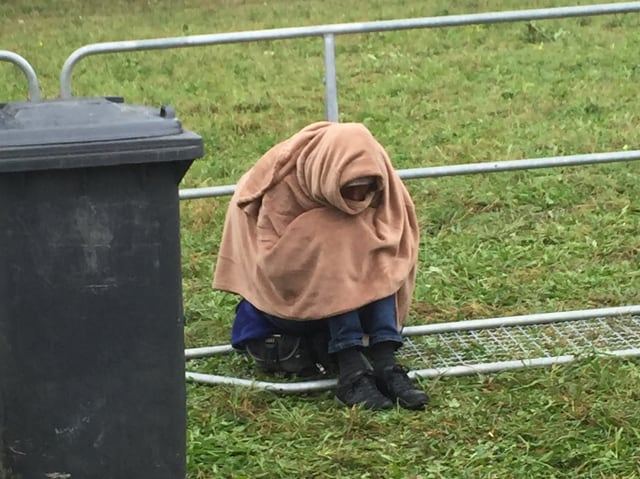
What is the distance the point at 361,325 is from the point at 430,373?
11.5 inches

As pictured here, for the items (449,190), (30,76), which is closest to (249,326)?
(30,76)

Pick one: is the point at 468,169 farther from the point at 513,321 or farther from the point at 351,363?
the point at 351,363

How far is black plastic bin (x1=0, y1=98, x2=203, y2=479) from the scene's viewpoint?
275 centimetres

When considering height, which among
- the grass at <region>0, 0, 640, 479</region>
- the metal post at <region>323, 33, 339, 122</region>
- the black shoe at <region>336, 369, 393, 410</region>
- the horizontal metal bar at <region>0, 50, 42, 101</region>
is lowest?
the grass at <region>0, 0, 640, 479</region>

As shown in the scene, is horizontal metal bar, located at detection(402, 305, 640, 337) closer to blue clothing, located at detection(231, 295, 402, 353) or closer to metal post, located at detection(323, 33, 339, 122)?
blue clothing, located at detection(231, 295, 402, 353)

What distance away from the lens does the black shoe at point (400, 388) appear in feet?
12.4

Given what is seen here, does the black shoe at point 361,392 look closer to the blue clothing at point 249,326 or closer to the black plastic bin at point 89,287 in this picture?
the blue clothing at point 249,326

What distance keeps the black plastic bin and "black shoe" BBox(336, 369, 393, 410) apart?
963 millimetres

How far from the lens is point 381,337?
3883 millimetres

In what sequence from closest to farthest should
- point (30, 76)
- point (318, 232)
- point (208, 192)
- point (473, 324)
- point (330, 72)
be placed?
point (30, 76) → point (318, 232) → point (330, 72) → point (208, 192) → point (473, 324)

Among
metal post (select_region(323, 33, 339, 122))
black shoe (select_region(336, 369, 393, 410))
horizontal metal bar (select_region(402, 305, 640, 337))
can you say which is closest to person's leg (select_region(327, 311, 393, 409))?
black shoe (select_region(336, 369, 393, 410))

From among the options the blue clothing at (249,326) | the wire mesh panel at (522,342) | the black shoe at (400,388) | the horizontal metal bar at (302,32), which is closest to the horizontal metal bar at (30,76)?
the horizontal metal bar at (302,32)

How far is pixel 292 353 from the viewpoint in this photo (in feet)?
13.2

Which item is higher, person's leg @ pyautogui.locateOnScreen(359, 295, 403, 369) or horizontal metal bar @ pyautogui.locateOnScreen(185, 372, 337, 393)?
person's leg @ pyautogui.locateOnScreen(359, 295, 403, 369)
